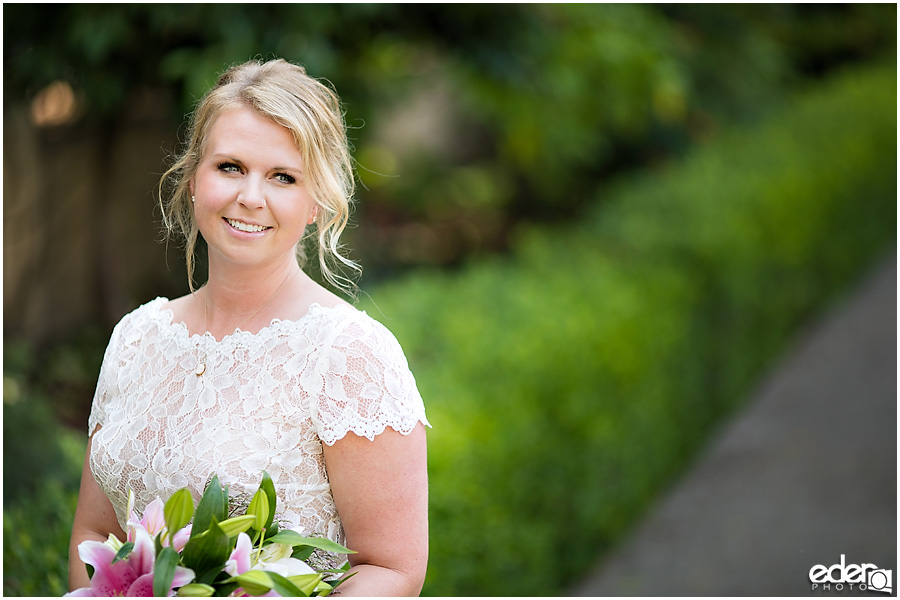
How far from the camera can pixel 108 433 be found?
1.88 meters

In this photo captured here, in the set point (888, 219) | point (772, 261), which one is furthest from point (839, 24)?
point (772, 261)

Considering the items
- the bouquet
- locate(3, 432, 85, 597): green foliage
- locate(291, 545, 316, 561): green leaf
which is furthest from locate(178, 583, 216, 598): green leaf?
locate(3, 432, 85, 597): green foliage

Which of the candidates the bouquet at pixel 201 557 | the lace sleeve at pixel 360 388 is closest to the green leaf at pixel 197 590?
the bouquet at pixel 201 557

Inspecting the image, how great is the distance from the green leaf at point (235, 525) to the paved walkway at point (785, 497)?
3.22 metres

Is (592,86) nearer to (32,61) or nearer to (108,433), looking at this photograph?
(32,61)

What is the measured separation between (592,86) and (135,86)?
2883mm

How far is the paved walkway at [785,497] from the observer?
4520 mm

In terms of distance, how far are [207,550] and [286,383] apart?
35 centimetres

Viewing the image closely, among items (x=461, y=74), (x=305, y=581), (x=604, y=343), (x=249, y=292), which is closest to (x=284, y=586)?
(x=305, y=581)

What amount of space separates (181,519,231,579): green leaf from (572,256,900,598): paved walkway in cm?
324

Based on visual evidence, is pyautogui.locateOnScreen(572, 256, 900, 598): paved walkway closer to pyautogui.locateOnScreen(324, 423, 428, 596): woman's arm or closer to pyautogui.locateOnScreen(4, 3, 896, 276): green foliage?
pyautogui.locateOnScreen(4, 3, 896, 276): green foliage

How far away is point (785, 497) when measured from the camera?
5281mm

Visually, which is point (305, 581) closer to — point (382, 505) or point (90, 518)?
point (382, 505)

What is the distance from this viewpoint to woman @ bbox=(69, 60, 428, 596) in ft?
5.53
